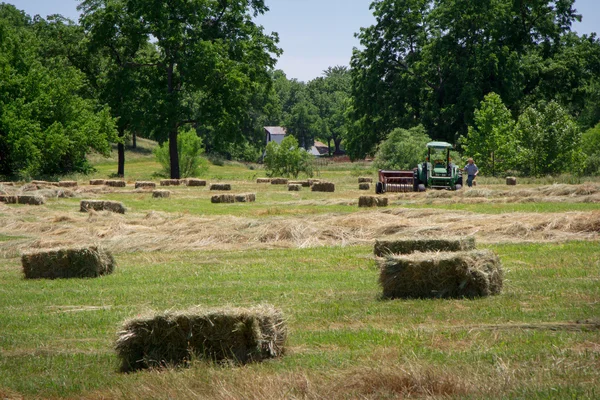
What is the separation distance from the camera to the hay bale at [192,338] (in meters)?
8.66

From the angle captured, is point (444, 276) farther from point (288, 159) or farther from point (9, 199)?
point (288, 159)

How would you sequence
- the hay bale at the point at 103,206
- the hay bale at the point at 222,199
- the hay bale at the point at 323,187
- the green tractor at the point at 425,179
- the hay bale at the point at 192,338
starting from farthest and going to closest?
the hay bale at the point at 323,187, the green tractor at the point at 425,179, the hay bale at the point at 222,199, the hay bale at the point at 103,206, the hay bale at the point at 192,338

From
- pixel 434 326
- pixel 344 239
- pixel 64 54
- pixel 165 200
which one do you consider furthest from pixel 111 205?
pixel 64 54

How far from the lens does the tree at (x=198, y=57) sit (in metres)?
59.3

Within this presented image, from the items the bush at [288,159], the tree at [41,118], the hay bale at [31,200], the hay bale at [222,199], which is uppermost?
the tree at [41,118]

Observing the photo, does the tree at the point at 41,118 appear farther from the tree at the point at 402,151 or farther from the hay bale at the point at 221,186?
the tree at the point at 402,151

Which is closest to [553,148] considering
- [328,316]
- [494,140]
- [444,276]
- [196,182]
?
[494,140]

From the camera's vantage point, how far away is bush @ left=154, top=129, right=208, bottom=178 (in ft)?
204

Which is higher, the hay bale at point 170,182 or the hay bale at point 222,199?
the hay bale at point 170,182

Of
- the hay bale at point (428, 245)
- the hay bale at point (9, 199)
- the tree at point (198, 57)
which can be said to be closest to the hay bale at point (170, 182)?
the tree at point (198, 57)

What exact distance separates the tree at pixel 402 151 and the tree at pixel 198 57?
1069 cm

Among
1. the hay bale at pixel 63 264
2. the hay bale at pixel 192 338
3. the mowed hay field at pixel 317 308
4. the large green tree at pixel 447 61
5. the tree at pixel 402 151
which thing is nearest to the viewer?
the mowed hay field at pixel 317 308

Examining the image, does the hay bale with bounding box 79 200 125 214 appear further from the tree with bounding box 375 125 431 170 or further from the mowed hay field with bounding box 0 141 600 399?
the tree with bounding box 375 125 431 170

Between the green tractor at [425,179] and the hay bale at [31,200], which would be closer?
the hay bale at [31,200]
